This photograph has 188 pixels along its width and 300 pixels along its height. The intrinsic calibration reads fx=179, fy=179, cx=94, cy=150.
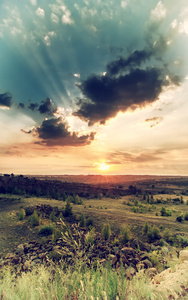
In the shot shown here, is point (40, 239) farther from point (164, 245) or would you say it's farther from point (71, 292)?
point (71, 292)

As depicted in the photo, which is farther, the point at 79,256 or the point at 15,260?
the point at 15,260

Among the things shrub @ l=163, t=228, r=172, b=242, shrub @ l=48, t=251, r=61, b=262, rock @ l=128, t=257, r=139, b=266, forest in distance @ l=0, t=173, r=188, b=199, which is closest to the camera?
rock @ l=128, t=257, r=139, b=266

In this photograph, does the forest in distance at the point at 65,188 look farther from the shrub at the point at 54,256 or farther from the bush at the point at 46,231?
the shrub at the point at 54,256

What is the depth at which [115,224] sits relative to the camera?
44.9 ft

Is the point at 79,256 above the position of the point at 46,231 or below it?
above

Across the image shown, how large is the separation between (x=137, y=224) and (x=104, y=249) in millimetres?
5399

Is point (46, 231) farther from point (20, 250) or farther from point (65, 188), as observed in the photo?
point (65, 188)

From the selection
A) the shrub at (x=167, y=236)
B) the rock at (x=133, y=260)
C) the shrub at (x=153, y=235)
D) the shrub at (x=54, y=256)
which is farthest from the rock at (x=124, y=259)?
the shrub at (x=167, y=236)

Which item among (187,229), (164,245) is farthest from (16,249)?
(187,229)

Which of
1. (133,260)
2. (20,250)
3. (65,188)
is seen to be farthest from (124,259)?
(65,188)

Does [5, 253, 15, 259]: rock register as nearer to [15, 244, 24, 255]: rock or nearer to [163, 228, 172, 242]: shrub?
[15, 244, 24, 255]: rock

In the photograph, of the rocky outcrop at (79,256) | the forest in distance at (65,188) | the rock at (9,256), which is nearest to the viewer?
the rocky outcrop at (79,256)

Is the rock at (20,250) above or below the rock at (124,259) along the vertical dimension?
below

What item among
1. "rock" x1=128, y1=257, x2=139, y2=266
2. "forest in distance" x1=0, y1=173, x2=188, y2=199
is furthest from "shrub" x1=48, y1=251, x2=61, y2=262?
"forest in distance" x1=0, y1=173, x2=188, y2=199
